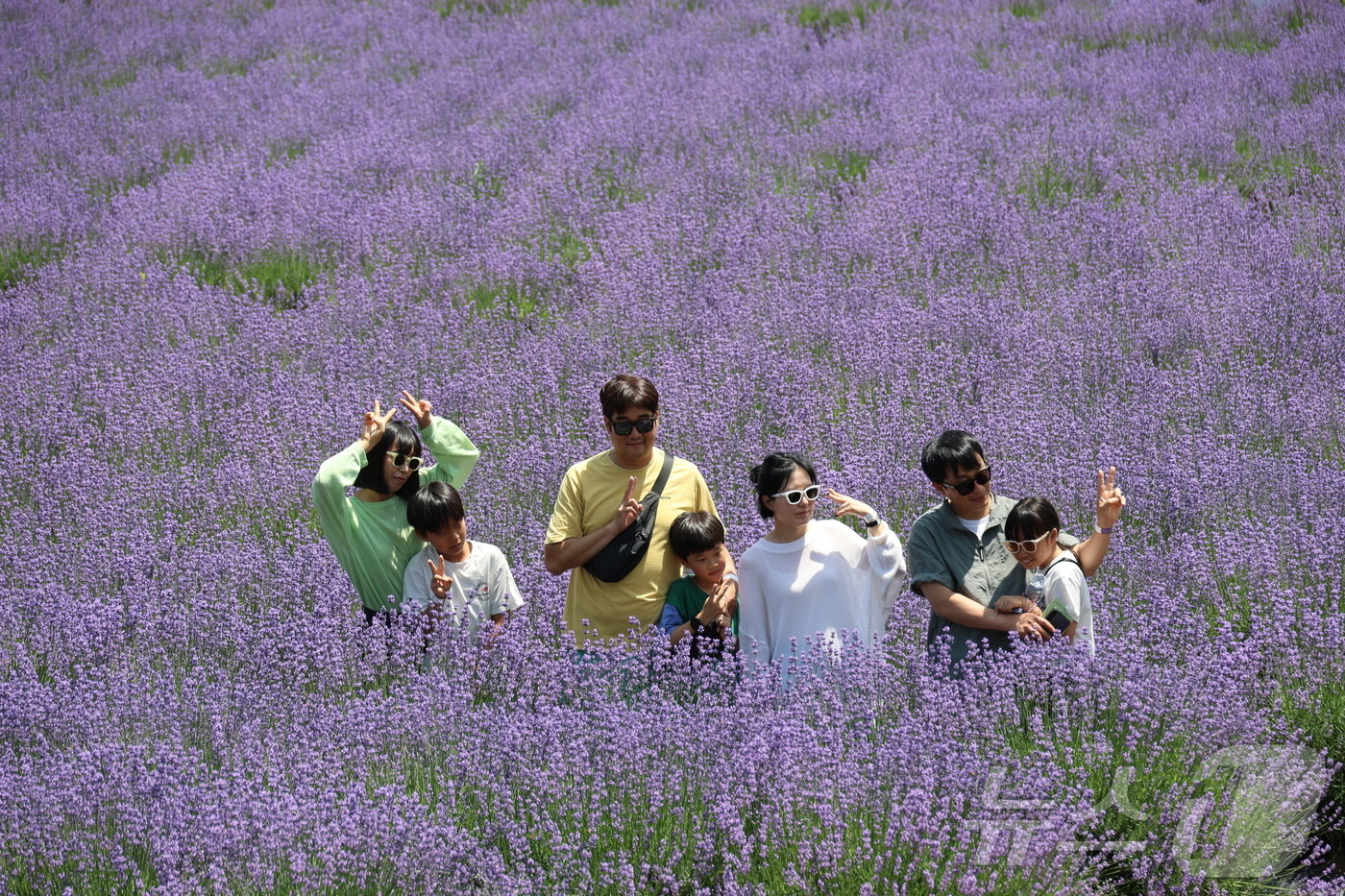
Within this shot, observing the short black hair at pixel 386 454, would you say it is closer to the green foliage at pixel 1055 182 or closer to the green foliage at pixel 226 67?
the green foliage at pixel 1055 182

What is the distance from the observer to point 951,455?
3.41 m

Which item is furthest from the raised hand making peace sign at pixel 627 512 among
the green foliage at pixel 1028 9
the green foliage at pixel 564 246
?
the green foliage at pixel 1028 9

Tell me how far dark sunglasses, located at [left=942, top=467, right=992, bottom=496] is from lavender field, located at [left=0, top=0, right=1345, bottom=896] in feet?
1.47

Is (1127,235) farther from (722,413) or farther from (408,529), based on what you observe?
(408,529)

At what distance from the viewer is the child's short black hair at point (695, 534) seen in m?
3.57

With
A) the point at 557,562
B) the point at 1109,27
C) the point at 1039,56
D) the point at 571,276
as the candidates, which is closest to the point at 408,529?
the point at 557,562

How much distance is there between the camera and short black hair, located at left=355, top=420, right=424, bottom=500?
381 centimetres

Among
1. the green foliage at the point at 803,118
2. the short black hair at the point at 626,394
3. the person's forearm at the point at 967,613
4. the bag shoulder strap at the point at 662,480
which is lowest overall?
the person's forearm at the point at 967,613

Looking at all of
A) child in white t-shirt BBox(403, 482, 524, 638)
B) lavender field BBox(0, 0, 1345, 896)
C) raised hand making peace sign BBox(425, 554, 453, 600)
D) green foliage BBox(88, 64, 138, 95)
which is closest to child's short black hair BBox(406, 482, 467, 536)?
child in white t-shirt BBox(403, 482, 524, 638)

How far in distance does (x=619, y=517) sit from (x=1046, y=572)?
1.13 metres

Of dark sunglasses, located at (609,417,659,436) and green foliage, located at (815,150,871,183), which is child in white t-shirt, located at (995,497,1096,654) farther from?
green foliage, located at (815,150,871,183)

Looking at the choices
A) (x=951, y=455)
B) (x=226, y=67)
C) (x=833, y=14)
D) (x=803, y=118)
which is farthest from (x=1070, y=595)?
(x=226, y=67)

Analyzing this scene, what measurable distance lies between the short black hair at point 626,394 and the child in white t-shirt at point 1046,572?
1020mm

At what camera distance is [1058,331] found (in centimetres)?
551
